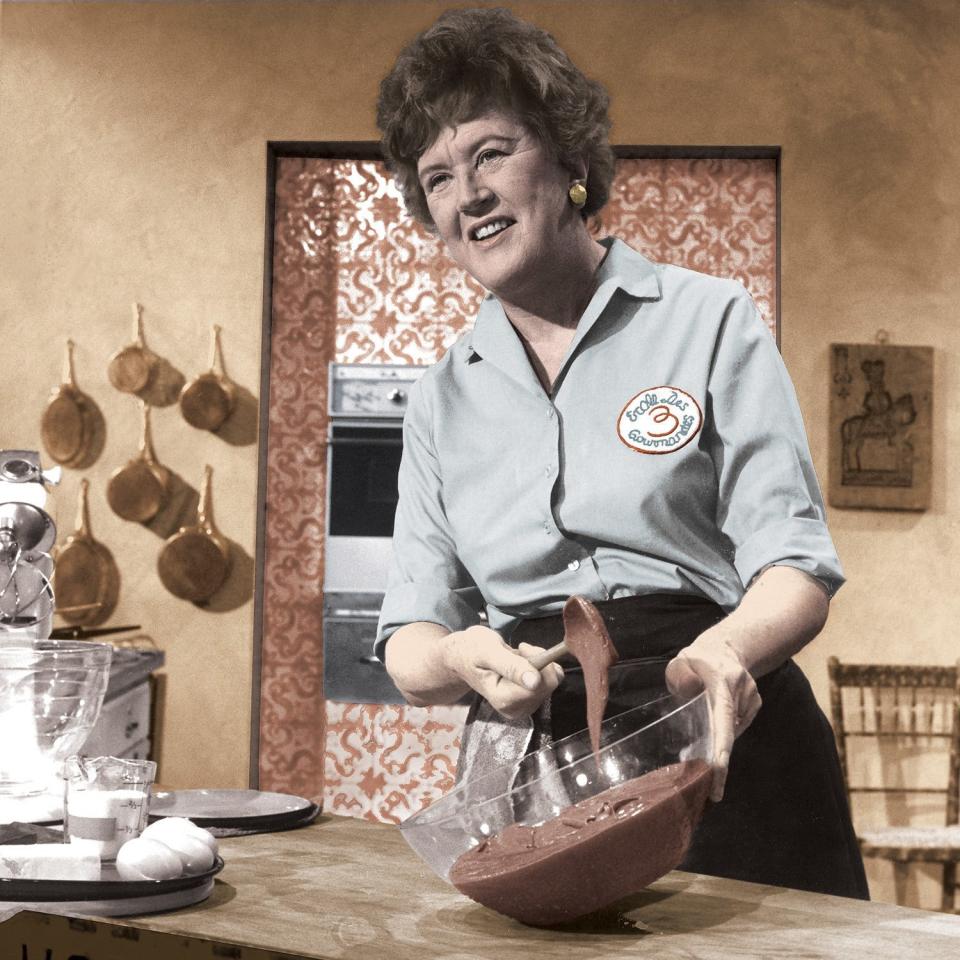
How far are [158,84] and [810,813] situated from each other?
2.93 m

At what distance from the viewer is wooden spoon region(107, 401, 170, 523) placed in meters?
3.39

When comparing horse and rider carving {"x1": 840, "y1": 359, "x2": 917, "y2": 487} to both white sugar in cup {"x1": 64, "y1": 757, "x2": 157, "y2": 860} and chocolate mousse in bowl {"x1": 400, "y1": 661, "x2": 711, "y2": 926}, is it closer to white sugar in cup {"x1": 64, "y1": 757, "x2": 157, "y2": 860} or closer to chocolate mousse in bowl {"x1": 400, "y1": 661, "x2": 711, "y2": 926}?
chocolate mousse in bowl {"x1": 400, "y1": 661, "x2": 711, "y2": 926}

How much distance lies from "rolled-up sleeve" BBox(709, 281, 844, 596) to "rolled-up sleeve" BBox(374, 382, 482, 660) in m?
0.31

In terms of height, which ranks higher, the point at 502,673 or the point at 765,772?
the point at 502,673

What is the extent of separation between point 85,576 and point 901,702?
226 centimetres

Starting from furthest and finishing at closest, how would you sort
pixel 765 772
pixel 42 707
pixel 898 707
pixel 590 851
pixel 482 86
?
pixel 898 707 → pixel 482 86 → pixel 765 772 → pixel 42 707 → pixel 590 851

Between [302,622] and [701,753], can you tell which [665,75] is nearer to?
[302,622]

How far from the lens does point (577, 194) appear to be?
1539mm

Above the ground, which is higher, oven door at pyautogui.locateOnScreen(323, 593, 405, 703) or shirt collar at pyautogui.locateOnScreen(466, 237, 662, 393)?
shirt collar at pyautogui.locateOnScreen(466, 237, 662, 393)

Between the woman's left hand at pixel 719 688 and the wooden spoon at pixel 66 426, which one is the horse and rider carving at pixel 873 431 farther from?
the woman's left hand at pixel 719 688

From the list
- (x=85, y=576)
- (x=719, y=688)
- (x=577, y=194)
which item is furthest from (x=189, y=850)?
(x=85, y=576)

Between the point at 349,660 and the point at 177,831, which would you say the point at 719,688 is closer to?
the point at 177,831

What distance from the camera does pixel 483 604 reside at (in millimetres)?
1409

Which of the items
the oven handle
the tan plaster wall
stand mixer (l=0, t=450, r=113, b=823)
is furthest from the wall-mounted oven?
stand mixer (l=0, t=450, r=113, b=823)
